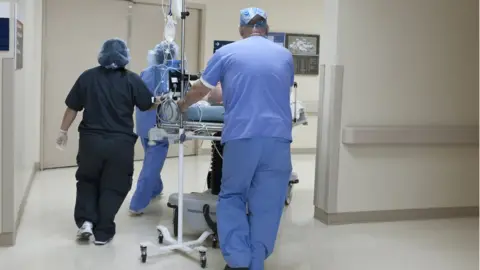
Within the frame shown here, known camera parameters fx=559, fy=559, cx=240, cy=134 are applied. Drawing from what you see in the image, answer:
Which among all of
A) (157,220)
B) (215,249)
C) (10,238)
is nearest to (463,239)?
(215,249)

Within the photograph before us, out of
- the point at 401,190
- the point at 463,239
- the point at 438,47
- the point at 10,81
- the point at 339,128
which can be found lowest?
the point at 463,239

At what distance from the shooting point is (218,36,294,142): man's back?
3016 millimetres

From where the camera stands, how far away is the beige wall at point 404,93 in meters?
4.37

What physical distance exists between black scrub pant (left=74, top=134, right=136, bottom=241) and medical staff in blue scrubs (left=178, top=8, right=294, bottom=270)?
2.75 feet

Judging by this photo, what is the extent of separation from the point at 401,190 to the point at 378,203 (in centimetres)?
24

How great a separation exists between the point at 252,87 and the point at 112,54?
1.14 m

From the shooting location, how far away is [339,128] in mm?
4375

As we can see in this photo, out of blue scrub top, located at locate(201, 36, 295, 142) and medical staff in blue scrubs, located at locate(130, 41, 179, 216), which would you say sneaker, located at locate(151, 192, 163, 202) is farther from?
blue scrub top, located at locate(201, 36, 295, 142)

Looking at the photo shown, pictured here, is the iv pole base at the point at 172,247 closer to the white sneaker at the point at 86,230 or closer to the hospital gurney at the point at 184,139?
the hospital gurney at the point at 184,139

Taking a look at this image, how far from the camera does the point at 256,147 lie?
9.86 feet

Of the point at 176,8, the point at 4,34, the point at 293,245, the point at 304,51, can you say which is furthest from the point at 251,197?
the point at 304,51

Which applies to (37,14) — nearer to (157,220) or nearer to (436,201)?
(157,220)

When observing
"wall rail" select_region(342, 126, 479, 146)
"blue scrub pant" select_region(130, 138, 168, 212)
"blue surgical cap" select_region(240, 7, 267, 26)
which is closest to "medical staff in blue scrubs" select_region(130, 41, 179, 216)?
"blue scrub pant" select_region(130, 138, 168, 212)

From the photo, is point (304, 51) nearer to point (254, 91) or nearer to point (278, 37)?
point (278, 37)
